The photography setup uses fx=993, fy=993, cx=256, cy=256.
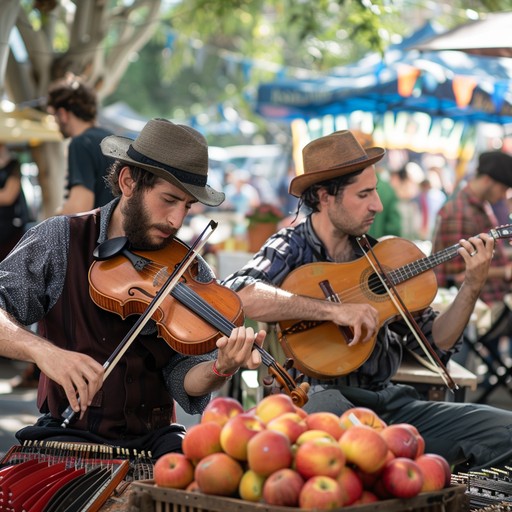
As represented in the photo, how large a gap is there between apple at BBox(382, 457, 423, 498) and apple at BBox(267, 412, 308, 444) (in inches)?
7.5

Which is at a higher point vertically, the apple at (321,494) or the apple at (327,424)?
the apple at (321,494)

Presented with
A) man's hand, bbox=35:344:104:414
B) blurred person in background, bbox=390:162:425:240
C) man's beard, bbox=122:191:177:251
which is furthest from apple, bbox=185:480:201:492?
blurred person in background, bbox=390:162:425:240

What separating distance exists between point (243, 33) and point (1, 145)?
2084 cm

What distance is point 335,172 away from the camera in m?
3.84

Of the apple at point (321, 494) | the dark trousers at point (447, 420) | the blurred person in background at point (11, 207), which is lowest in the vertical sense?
the blurred person in background at point (11, 207)

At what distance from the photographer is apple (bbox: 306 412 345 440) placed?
2.08 meters

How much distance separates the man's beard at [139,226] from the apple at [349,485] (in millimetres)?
1266

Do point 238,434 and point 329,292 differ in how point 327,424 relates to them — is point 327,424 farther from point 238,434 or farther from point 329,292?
point 329,292

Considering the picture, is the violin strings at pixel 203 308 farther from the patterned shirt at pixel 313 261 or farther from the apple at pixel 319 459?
the apple at pixel 319 459

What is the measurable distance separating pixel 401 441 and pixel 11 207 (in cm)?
662

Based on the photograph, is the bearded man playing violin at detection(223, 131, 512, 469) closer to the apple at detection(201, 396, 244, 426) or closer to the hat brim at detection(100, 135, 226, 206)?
the hat brim at detection(100, 135, 226, 206)

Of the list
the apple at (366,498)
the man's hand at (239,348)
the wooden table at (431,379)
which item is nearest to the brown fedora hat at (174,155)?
the man's hand at (239,348)

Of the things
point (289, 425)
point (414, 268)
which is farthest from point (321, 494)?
point (414, 268)

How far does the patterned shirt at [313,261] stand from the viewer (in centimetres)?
376
